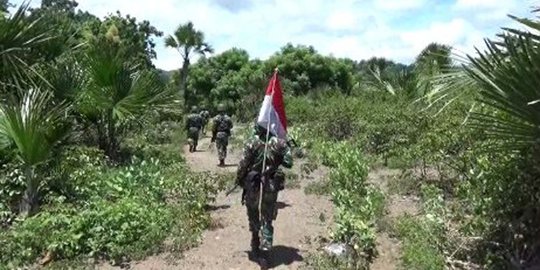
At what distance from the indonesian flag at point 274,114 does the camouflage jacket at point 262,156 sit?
17 centimetres

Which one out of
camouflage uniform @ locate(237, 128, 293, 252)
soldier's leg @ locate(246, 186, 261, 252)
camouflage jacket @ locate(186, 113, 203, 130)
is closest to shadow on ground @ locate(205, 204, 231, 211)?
soldier's leg @ locate(246, 186, 261, 252)

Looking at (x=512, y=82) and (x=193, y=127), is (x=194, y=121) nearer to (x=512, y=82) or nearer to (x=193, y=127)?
(x=193, y=127)

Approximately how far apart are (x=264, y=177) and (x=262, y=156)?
27 cm

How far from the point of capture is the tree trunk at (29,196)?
9.41 m

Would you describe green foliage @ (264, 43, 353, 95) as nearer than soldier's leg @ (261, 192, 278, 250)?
No

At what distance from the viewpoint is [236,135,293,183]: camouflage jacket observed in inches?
305

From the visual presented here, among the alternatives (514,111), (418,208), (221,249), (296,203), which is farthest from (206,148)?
(514,111)

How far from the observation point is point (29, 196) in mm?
9422

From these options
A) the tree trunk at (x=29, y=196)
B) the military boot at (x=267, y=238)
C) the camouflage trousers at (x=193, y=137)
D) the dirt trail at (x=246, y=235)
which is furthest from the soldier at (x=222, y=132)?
the military boot at (x=267, y=238)

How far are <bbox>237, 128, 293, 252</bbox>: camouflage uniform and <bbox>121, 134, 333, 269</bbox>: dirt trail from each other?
20.2 inches

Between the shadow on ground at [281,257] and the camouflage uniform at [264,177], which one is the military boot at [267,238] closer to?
the camouflage uniform at [264,177]

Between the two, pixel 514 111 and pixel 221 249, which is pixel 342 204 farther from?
pixel 514 111

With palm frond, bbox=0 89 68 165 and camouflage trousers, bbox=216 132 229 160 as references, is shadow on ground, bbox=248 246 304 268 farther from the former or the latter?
camouflage trousers, bbox=216 132 229 160

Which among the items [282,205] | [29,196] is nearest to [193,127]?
[282,205]
